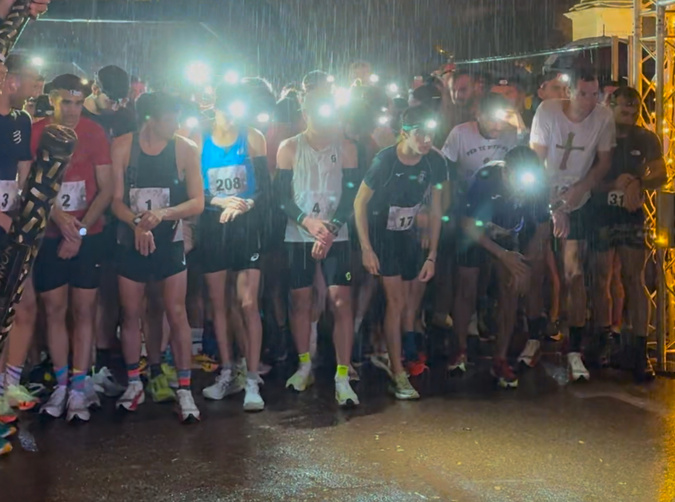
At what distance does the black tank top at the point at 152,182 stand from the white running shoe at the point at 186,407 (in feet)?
3.31

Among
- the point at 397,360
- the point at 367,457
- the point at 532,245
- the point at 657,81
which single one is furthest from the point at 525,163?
the point at 367,457

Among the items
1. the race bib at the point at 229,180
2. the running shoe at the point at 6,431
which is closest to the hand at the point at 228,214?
the race bib at the point at 229,180

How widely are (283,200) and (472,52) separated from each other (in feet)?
50.9

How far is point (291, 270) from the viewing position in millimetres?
6363

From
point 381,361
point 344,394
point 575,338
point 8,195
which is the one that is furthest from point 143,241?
point 575,338

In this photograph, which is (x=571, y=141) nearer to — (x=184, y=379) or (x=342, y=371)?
(x=342, y=371)

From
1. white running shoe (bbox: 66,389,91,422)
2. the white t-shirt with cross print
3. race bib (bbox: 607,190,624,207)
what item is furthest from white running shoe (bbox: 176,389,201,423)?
race bib (bbox: 607,190,624,207)

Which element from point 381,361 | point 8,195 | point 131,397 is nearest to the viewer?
point 8,195

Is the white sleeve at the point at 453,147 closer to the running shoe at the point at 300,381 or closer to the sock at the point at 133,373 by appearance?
the running shoe at the point at 300,381

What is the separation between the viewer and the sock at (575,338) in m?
6.73

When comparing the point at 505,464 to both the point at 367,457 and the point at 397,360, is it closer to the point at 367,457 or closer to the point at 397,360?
the point at 367,457

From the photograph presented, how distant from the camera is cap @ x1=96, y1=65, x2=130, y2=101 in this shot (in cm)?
706

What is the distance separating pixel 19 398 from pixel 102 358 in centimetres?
90

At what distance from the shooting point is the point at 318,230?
6.11m
